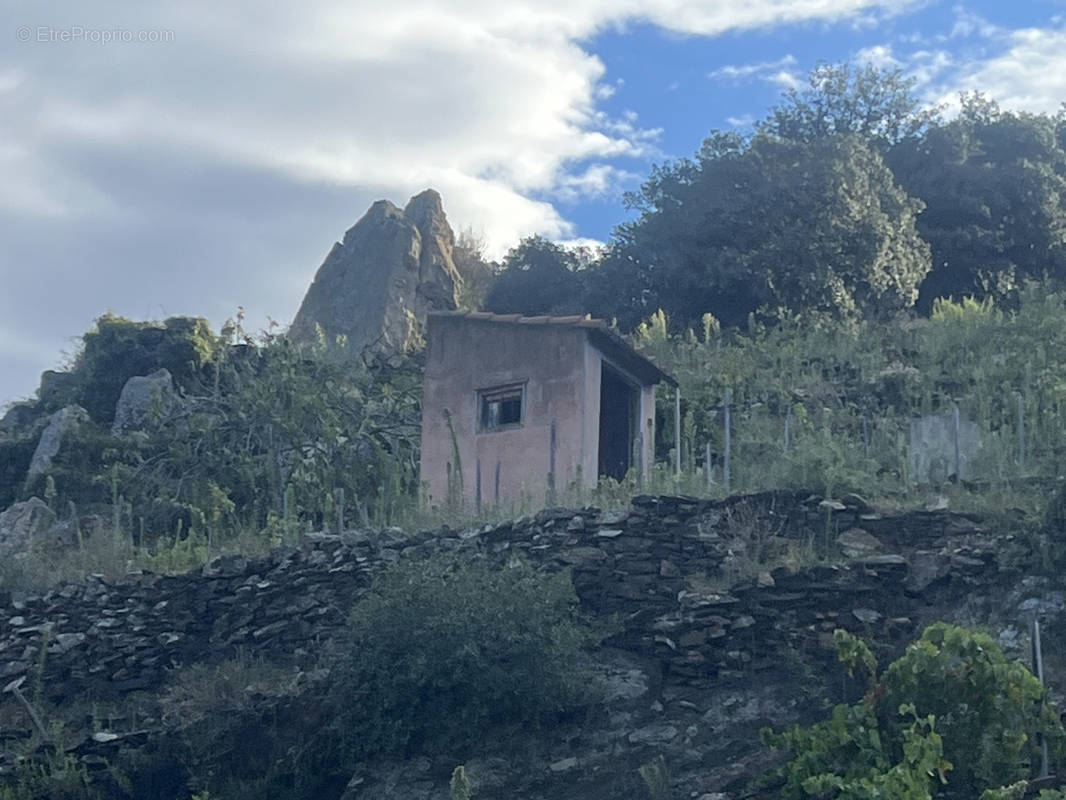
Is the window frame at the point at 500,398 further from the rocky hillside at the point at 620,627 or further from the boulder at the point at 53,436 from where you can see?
the boulder at the point at 53,436

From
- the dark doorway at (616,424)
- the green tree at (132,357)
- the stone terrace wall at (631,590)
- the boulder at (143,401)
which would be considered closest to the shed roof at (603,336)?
the dark doorway at (616,424)

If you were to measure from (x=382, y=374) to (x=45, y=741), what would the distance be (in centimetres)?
1307

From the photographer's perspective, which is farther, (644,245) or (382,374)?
(644,245)

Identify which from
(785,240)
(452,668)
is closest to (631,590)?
(452,668)

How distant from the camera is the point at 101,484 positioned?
1950cm

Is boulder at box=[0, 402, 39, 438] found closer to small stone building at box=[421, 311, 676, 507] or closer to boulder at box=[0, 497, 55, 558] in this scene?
boulder at box=[0, 497, 55, 558]

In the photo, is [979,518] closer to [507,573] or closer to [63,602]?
[507,573]

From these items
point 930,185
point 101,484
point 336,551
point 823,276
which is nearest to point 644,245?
point 823,276

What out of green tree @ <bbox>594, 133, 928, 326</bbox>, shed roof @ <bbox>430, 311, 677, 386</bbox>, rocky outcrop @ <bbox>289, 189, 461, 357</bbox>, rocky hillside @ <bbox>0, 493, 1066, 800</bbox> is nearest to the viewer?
rocky hillside @ <bbox>0, 493, 1066, 800</bbox>

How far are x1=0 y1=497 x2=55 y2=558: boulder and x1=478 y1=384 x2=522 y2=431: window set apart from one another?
555 centimetres

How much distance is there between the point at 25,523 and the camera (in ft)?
58.1

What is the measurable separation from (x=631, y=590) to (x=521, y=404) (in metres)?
4.53

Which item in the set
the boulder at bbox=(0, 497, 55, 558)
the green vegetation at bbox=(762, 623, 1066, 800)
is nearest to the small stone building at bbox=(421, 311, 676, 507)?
the boulder at bbox=(0, 497, 55, 558)

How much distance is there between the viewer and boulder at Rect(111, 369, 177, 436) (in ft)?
68.6
